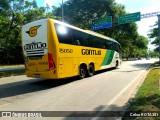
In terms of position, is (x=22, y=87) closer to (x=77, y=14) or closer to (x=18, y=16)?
(x=18, y=16)

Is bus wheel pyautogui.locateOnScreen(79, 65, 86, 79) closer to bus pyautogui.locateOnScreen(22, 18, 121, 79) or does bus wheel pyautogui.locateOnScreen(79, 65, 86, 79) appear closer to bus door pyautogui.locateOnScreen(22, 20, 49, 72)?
bus pyautogui.locateOnScreen(22, 18, 121, 79)

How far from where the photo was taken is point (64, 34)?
13.1 metres

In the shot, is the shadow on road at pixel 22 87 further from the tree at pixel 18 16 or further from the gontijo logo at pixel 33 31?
the tree at pixel 18 16

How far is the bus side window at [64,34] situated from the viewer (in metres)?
12.5

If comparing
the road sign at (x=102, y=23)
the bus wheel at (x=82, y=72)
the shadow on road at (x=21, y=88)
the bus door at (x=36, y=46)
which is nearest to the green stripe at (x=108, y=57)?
the bus wheel at (x=82, y=72)

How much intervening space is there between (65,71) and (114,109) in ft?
19.4

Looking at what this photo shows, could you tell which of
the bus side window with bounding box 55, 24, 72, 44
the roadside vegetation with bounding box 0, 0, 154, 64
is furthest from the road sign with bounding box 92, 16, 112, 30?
the bus side window with bounding box 55, 24, 72, 44

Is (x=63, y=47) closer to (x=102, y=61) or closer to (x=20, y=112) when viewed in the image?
(x=20, y=112)

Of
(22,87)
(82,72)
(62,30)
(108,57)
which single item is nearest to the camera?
(22,87)

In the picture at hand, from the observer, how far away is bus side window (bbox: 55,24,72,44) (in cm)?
1254

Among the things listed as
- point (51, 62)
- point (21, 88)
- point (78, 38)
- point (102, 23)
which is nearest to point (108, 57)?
point (78, 38)

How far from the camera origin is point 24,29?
43.3 ft

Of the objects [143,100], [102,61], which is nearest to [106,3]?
[102,61]

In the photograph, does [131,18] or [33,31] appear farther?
[131,18]
